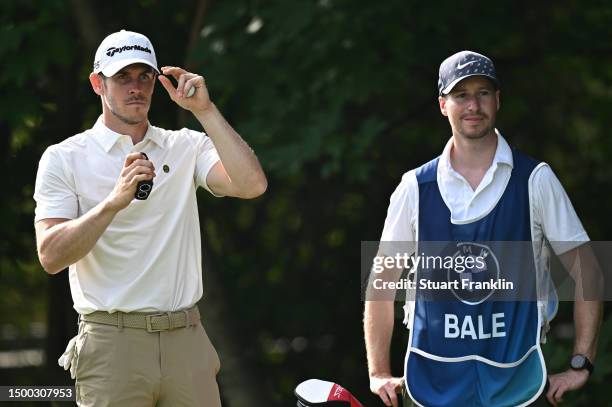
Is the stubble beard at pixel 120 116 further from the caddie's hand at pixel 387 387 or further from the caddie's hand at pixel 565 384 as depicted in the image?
the caddie's hand at pixel 565 384

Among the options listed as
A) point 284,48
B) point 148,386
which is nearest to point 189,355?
point 148,386

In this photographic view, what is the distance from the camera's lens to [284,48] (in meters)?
8.14

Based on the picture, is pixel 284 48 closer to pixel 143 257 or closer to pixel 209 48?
pixel 209 48

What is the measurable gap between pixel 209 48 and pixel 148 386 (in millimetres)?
4047

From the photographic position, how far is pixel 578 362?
4395 millimetres

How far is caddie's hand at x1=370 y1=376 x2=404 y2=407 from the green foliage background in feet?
9.80

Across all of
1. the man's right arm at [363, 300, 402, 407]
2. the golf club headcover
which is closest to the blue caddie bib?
the man's right arm at [363, 300, 402, 407]

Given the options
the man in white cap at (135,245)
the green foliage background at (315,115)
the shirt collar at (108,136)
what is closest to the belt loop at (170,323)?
the man in white cap at (135,245)

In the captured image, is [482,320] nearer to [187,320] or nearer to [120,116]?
Result: [187,320]

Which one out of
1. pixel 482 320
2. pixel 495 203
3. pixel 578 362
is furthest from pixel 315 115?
pixel 578 362

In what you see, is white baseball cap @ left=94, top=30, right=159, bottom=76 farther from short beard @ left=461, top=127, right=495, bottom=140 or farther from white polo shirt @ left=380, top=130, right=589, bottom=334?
short beard @ left=461, top=127, right=495, bottom=140

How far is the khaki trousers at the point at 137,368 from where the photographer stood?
443 cm

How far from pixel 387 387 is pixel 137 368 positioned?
89 centimetres

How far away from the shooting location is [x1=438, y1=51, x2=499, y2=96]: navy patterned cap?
4.56 meters
